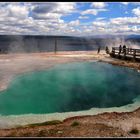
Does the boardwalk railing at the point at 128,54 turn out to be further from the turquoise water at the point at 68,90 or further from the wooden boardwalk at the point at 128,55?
the turquoise water at the point at 68,90

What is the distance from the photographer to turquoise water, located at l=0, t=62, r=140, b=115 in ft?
62.1

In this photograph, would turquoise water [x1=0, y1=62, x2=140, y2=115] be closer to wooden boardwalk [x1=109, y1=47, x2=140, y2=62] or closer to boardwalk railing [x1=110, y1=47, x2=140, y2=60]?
wooden boardwalk [x1=109, y1=47, x2=140, y2=62]

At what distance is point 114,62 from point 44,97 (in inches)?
787

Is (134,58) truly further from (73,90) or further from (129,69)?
(73,90)

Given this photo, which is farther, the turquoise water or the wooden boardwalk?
the wooden boardwalk

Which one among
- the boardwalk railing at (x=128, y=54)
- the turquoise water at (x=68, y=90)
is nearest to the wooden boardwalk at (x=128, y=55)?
the boardwalk railing at (x=128, y=54)

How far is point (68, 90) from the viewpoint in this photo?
23.6 m

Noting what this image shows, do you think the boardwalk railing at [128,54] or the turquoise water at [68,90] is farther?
the boardwalk railing at [128,54]

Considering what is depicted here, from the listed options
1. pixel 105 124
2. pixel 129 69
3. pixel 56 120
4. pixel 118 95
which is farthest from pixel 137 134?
pixel 129 69

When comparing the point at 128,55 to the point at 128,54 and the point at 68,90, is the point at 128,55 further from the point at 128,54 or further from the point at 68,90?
the point at 68,90

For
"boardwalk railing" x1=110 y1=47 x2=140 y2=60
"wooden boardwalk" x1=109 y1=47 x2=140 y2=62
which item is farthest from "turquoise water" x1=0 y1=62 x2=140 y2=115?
"boardwalk railing" x1=110 y1=47 x2=140 y2=60

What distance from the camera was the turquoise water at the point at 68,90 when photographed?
18.9m

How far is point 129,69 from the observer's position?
3372cm

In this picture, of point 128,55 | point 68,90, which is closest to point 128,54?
point 128,55
